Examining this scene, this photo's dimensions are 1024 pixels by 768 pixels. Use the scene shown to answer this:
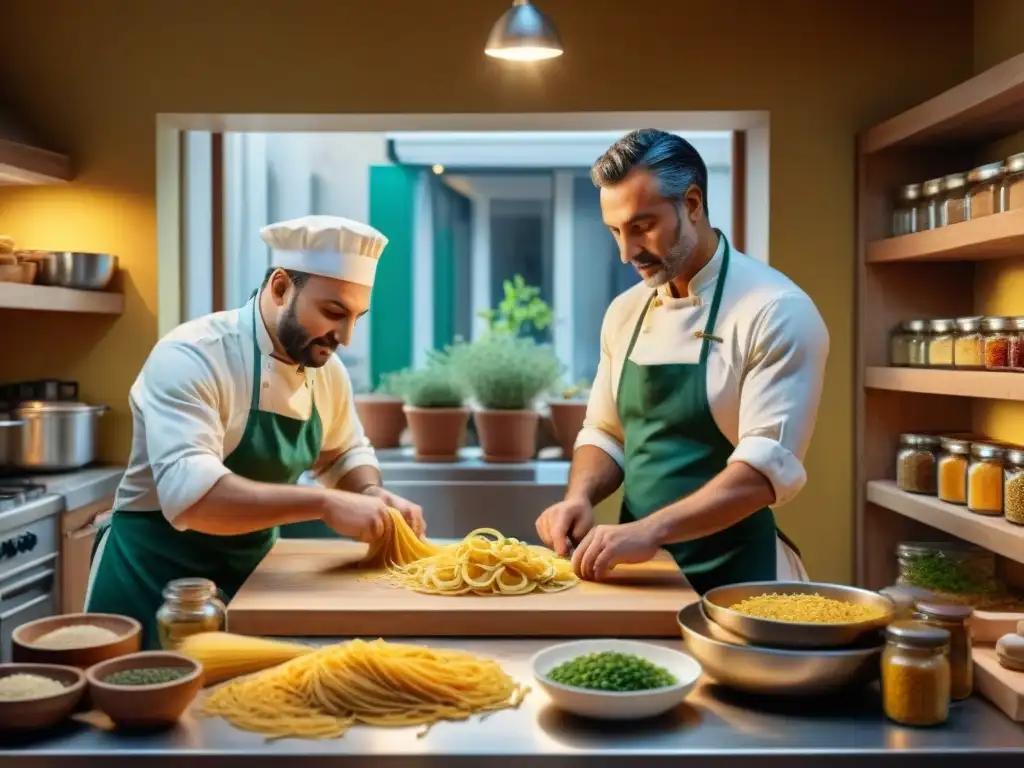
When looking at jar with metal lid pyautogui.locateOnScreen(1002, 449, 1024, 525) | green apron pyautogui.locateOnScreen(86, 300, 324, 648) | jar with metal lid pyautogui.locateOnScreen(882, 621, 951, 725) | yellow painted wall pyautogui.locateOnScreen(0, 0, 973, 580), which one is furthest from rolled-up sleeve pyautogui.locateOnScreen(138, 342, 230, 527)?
jar with metal lid pyautogui.locateOnScreen(1002, 449, 1024, 525)

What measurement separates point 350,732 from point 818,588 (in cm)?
85

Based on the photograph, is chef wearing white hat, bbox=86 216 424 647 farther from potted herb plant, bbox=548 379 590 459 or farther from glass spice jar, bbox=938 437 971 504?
potted herb plant, bbox=548 379 590 459

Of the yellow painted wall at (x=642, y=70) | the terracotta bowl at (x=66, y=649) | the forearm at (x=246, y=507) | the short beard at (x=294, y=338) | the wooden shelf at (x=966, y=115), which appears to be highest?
the yellow painted wall at (x=642, y=70)

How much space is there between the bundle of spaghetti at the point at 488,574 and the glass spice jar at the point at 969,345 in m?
1.58

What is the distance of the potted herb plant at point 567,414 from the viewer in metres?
4.70

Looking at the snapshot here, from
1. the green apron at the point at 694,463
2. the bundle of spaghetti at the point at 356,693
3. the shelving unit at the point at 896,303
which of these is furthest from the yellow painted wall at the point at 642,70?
the bundle of spaghetti at the point at 356,693

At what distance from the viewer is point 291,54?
407 cm

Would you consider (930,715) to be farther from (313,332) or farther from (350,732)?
(313,332)

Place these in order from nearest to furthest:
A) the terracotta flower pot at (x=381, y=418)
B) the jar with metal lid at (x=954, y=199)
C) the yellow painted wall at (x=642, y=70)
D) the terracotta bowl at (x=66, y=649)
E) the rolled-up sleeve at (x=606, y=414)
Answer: the terracotta bowl at (x=66, y=649) < the rolled-up sleeve at (x=606, y=414) < the jar with metal lid at (x=954, y=199) < the yellow painted wall at (x=642, y=70) < the terracotta flower pot at (x=381, y=418)

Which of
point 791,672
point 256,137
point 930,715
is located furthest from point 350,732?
point 256,137

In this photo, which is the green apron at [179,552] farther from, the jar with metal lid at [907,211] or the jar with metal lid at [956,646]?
the jar with metal lid at [907,211]

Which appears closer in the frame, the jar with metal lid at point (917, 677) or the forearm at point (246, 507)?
the jar with metal lid at point (917, 677)

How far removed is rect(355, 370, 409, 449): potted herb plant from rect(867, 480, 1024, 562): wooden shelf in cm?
201

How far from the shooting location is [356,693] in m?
1.63
